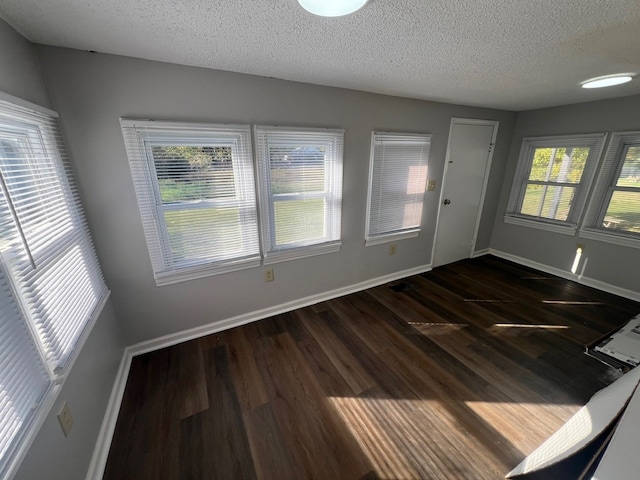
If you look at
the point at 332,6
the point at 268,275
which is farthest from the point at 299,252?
the point at 332,6

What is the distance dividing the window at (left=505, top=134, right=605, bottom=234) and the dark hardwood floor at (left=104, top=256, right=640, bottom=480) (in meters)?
1.20

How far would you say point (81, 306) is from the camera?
139 cm

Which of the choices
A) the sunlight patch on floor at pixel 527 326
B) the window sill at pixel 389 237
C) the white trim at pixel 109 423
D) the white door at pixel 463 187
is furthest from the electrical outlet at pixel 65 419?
the white door at pixel 463 187

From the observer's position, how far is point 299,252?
2518 mm

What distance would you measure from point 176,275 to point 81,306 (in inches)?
25.5

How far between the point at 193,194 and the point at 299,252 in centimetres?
110

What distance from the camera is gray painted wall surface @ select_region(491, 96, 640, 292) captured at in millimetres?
2732

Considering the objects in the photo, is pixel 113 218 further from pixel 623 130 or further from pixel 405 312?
pixel 623 130

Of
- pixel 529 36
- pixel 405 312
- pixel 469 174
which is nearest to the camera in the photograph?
pixel 529 36

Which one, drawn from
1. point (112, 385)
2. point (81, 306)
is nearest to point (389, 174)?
point (81, 306)

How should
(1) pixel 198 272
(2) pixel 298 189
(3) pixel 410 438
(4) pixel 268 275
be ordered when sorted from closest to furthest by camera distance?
(3) pixel 410 438, (1) pixel 198 272, (2) pixel 298 189, (4) pixel 268 275

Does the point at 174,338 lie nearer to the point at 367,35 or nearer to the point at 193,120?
the point at 193,120

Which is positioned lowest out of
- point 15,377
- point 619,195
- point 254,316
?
point 254,316

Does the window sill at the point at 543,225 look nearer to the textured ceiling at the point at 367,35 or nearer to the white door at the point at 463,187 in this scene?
the white door at the point at 463,187
